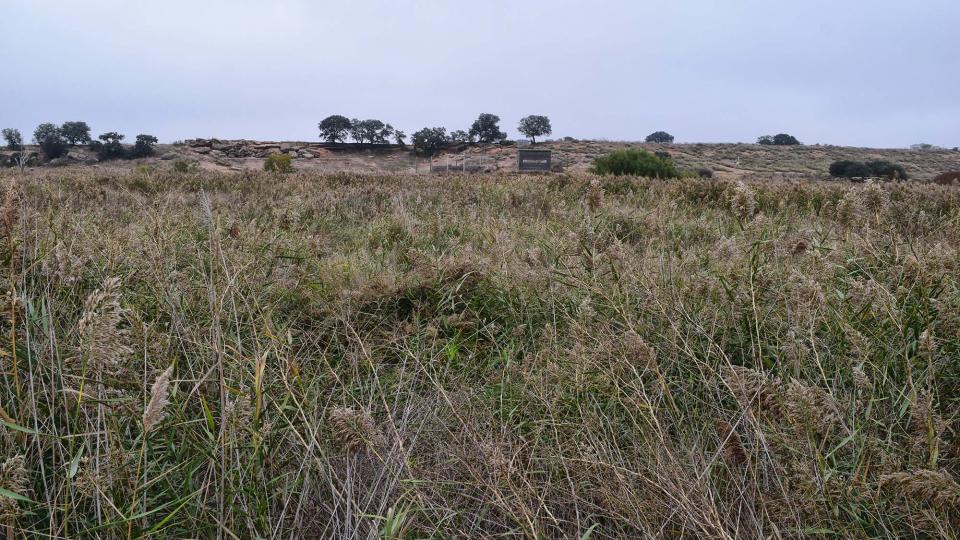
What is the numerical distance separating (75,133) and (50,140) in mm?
3833

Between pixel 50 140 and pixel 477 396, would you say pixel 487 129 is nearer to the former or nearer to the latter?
pixel 50 140

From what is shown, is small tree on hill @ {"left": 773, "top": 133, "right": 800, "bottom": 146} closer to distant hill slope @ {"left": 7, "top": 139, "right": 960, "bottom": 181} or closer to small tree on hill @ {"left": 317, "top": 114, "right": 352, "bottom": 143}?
distant hill slope @ {"left": 7, "top": 139, "right": 960, "bottom": 181}

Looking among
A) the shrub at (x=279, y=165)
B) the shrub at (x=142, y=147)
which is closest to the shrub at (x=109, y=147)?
the shrub at (x=142, y=147)

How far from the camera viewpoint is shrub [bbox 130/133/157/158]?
1264 inches

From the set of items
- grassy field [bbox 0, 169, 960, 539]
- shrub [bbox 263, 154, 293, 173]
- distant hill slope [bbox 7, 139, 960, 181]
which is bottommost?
grassy field [bbox 0, 169, 960, 539]

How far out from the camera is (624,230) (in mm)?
5391

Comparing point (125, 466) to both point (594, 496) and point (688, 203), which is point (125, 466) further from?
point (688, 203)

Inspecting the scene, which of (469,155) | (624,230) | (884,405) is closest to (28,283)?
(884,405)

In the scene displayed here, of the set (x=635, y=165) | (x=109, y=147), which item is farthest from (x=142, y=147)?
(x=635, y=165)

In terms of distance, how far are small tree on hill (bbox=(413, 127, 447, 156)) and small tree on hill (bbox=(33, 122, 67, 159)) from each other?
20663mm

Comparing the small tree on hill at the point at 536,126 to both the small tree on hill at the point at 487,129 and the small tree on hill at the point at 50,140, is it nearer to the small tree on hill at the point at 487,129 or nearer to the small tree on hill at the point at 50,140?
the small tree on hill at the point at 487,129

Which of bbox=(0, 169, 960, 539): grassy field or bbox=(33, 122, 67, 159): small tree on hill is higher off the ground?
bbox=(33, 122, 67, 159): small tree on hill

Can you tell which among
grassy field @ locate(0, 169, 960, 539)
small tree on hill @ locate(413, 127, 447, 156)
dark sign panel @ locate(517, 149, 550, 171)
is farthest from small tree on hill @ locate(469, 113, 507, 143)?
grassy field @ locate(0, 169, 960, 539)

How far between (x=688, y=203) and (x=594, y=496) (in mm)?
6851
